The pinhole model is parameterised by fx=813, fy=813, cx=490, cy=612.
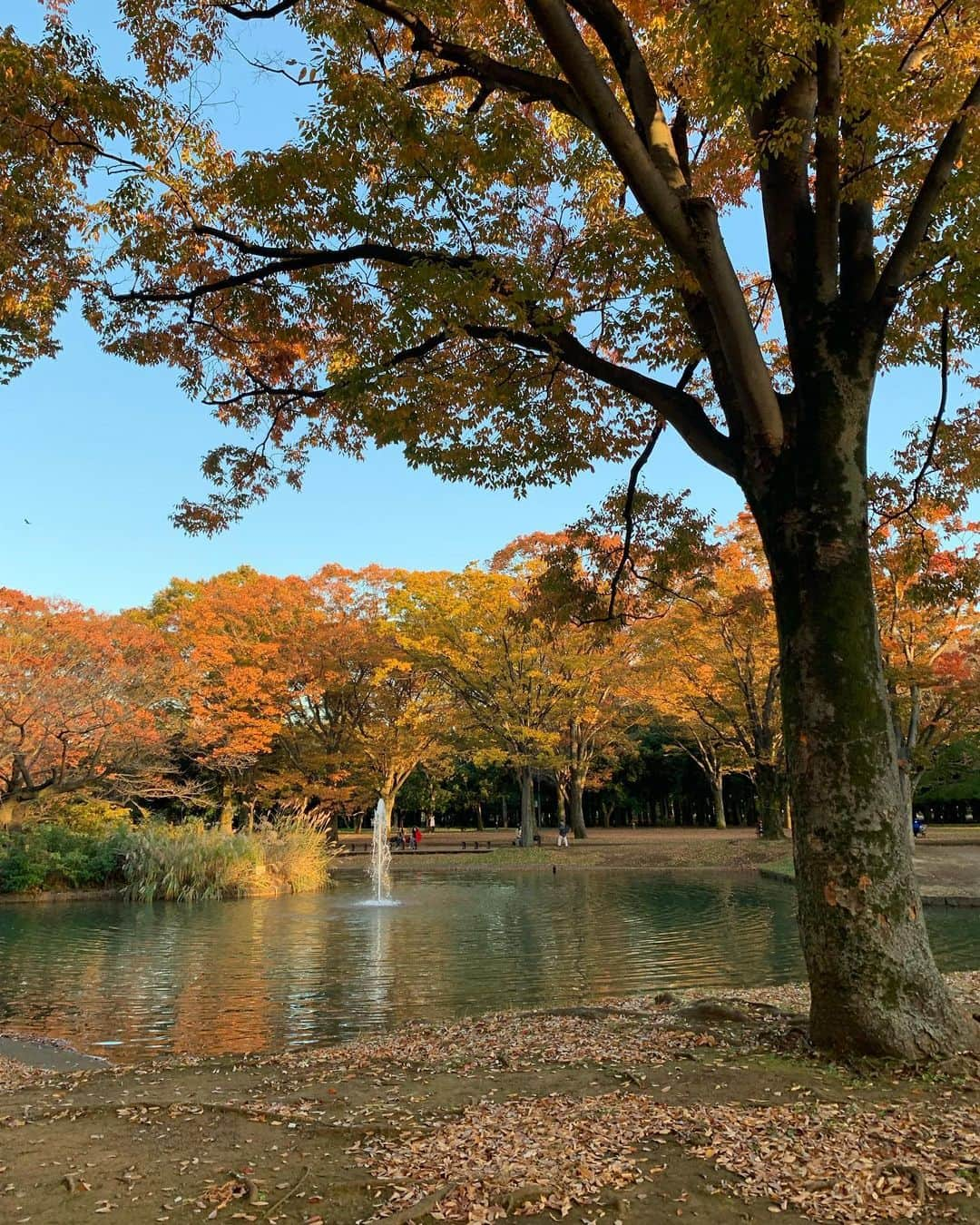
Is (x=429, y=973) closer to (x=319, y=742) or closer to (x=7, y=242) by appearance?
(x=7, y=242)

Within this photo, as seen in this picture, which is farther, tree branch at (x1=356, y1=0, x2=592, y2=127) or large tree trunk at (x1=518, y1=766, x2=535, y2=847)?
large tree trunk at (x1=518, y1=766, x2=535, y2=847)

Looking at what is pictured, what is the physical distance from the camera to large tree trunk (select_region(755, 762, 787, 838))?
25.7 m

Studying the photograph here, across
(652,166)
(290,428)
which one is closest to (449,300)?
(652,166)

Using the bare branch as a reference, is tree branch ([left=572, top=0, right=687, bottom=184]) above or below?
above

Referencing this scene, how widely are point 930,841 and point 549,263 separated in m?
24.5

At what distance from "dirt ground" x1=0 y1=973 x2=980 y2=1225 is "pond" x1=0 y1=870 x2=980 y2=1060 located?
8.61 ft

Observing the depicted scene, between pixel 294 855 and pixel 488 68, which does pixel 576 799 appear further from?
pixel 488 68

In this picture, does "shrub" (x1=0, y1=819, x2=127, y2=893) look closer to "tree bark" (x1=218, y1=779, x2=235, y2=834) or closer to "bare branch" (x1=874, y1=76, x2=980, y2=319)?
"tree bark" (x1=218, y1=779, x2=235, y2=834)

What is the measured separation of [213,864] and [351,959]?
27.7 ft

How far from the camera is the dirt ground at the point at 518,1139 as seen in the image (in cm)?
262

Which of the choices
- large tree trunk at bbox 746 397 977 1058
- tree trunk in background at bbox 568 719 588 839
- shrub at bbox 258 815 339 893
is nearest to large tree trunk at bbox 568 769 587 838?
tree trunk in background at bbox 568 719 588 839

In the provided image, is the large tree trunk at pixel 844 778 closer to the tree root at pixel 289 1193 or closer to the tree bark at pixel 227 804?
the tree root at pixel 289 1193

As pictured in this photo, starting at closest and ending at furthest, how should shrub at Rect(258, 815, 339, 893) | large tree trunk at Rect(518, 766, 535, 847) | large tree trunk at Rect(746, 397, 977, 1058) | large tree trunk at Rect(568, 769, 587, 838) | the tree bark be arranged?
1. large tree trunk at Rect(746, 397, 977, 1058)
2. shrub at Rect(258, 815, 339, 893)
3. the tree bark
4. large tree trunk at Rect(518, 766, 535, 847)
5. large tree trunk at Rect(568, 769, 587, 838)

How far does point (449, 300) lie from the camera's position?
5359mm
